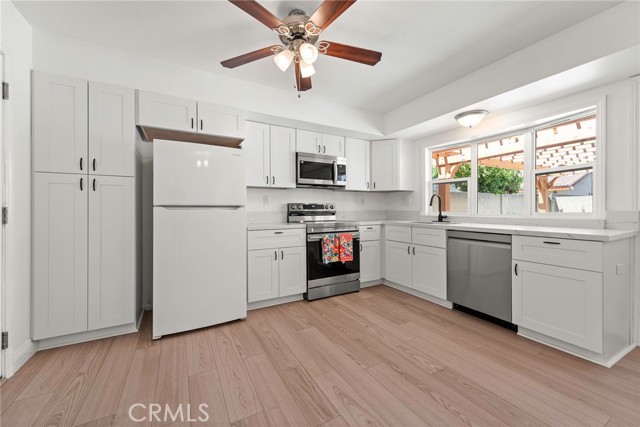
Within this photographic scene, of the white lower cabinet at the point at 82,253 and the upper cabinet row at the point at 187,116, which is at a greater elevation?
the upper cabinet row at the point at 187,116

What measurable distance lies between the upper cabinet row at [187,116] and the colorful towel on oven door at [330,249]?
152 cm

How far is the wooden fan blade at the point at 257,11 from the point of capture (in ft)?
4.83

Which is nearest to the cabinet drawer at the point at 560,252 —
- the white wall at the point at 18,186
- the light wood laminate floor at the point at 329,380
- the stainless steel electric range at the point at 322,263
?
the light wood laminate floor at the point at 329,380

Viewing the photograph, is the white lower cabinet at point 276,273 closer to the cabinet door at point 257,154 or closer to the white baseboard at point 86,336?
the cabinet door at point 257,154

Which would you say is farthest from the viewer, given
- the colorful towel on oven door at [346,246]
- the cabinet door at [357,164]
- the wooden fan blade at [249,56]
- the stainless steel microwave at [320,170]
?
the cabinet door at [357,164]

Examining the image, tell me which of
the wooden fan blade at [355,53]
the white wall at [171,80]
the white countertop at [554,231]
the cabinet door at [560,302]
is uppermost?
the white wall at [171,80]

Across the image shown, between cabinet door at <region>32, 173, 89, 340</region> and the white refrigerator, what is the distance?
0.54 m

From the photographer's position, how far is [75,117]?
211 centimetres

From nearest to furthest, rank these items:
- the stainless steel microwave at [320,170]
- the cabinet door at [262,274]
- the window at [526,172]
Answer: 1. the window at [526,172]
2. the cabinet door at [262,274]
3. the stainless steel microwave at [320,170]

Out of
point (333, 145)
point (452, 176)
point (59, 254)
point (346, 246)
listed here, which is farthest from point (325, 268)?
point (59, 254)

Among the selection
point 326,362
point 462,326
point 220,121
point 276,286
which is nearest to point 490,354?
point 462,326

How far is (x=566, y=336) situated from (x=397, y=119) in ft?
9.53

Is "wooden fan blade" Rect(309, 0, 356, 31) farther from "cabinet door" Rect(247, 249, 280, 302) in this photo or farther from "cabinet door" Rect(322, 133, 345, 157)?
"cabinet door" Rect(247, 249, 280, 302)

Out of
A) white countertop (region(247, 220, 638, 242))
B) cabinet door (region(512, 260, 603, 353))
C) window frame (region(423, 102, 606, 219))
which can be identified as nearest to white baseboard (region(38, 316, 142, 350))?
white countertop (region(247, 220, 638, 242))
